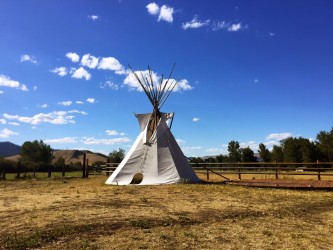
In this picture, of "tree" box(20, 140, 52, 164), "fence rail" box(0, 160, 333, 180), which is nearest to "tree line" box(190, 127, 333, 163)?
"fence rail" box(0, 160, 333, 180)

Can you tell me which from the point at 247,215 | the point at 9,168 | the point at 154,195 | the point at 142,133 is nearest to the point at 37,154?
the point at 9,168

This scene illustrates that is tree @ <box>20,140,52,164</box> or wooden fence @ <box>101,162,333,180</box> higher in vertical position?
tree @ <box>20,140,52,164</box>

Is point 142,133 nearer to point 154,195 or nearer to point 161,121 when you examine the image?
point 161,121

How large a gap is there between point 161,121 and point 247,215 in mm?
10936

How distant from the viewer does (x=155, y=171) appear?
17500 millimetres

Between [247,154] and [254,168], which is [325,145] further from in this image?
[254,168]

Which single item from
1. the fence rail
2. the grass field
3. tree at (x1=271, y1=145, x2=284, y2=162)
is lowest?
the grass field

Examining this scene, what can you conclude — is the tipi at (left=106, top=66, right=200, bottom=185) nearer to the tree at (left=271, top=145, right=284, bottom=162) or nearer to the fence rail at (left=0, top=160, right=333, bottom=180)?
the fence rail at (left=0, top=160, right=333, bottom=180)

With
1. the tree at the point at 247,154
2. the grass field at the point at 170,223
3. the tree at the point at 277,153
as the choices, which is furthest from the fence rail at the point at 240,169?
the tree at the point at 247,154

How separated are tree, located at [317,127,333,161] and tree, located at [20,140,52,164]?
58.3 metres

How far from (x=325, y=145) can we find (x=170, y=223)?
42984 millimetres

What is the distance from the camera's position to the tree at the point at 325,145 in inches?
1759

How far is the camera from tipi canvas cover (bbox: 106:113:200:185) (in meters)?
17.4

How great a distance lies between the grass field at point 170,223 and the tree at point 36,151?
238ft
